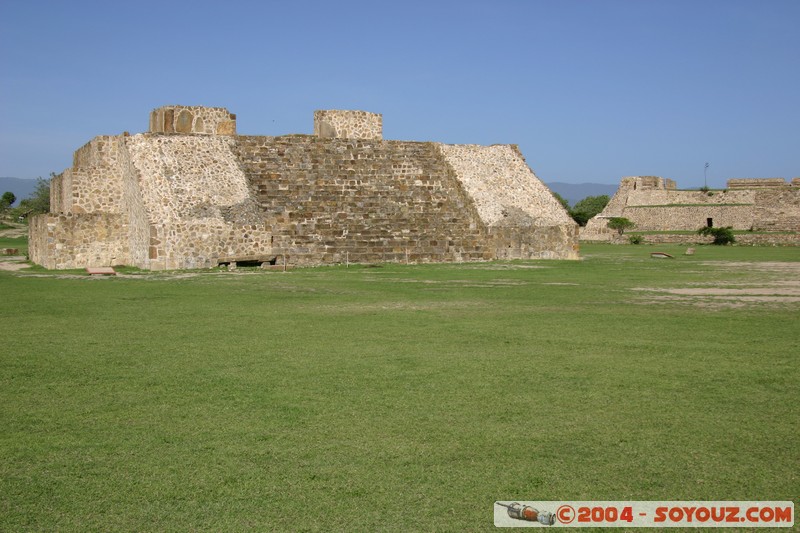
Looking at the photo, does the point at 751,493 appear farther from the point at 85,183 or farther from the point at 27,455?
the point at 85,183

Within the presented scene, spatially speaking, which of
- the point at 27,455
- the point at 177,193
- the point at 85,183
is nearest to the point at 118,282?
the point at 177,193

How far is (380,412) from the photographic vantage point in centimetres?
548

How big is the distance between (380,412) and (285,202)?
1630cm

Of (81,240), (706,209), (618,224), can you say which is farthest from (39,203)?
(706,209)

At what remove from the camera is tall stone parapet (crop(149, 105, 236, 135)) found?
2277 centimetres

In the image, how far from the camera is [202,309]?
10.9 meters

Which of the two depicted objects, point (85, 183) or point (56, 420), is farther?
point (85, 183)

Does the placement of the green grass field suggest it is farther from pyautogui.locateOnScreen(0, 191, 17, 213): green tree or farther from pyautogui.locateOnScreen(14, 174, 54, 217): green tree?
pyautogui.locateOnScreen(0, 191, 17, 213): green tree

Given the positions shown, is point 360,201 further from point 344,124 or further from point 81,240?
point 81,240

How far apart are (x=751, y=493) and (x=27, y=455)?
3.82 metres

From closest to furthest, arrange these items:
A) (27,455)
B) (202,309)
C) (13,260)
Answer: (27,455) < (202,309) < (13,260)

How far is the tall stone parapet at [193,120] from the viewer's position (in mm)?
22766

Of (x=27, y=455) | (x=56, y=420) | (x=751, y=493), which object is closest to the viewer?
(x=751, y=493)

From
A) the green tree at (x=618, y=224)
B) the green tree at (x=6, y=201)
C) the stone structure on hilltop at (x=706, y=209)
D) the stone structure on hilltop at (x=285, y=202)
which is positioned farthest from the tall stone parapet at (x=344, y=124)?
the green tree at (x=6, y=201)
